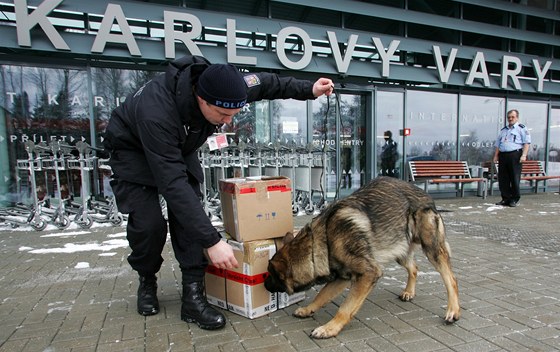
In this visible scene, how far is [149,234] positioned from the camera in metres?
2.45

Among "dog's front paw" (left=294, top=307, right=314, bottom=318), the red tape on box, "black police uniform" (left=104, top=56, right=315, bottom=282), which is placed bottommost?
"dog's front paw" (left=294, top=307, right=314, bottom=318)

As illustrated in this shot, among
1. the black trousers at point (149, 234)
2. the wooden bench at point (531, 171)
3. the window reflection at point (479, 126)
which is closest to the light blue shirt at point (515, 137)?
the wooden bench at point (531, 171)

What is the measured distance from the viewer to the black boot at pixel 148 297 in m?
2.63

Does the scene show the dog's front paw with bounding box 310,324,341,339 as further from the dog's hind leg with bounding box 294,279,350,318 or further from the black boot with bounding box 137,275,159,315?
the black boot with bounding box 137,275,159,315

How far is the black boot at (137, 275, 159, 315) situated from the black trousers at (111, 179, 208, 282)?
0.11m

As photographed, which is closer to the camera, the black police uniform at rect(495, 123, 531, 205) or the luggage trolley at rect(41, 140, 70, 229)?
the luggage trolley at rect(41, 140, 70, 229)

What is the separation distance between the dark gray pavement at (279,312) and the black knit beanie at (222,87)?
1535mm

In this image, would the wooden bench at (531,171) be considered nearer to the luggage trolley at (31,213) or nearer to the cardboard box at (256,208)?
the cardboard box at (256,208)

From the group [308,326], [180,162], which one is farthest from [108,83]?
[308,326]

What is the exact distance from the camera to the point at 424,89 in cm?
977

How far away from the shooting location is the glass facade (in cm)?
699

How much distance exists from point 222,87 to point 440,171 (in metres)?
8.79

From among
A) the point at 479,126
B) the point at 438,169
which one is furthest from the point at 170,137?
the point at 479,126

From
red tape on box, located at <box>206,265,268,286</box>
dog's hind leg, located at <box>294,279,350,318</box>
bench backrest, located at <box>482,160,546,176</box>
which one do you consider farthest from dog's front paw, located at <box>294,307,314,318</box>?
bench backrest, located at <box>482,160,546,176</box>
